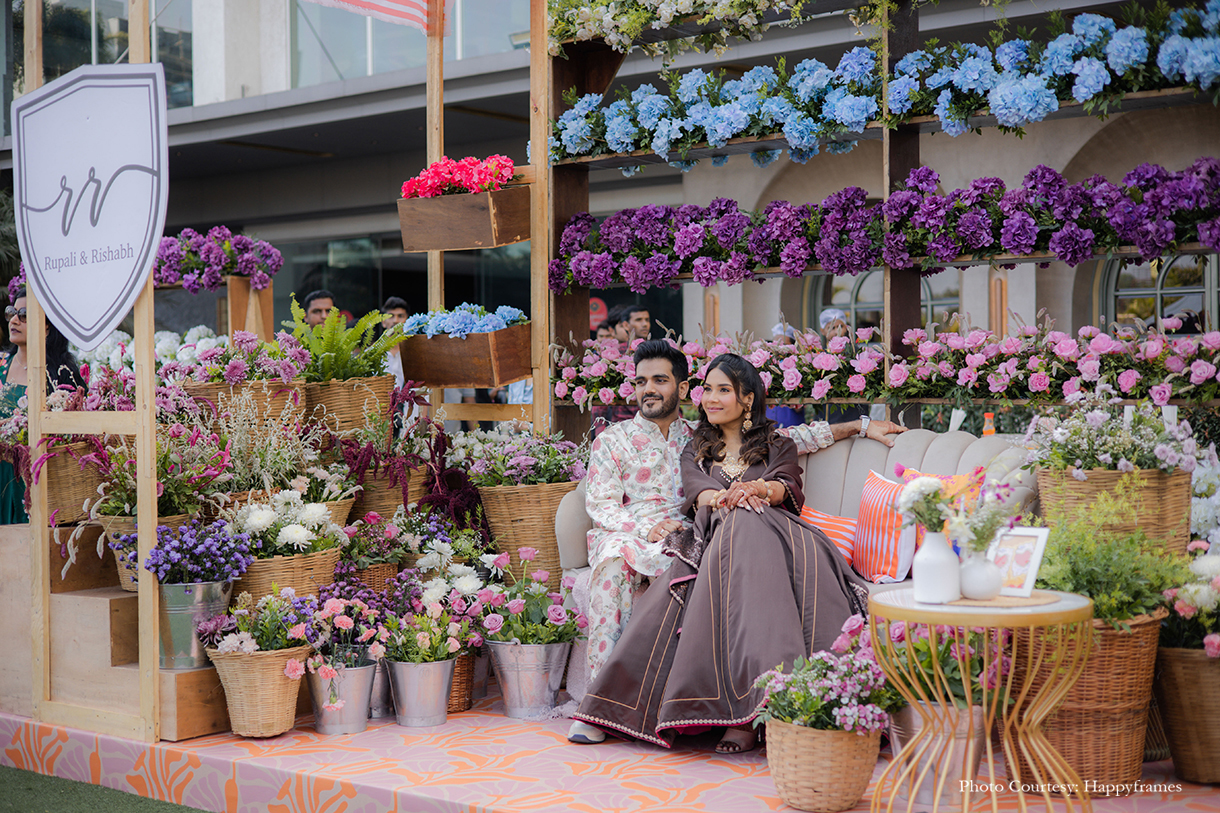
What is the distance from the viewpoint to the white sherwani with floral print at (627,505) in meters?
3.93

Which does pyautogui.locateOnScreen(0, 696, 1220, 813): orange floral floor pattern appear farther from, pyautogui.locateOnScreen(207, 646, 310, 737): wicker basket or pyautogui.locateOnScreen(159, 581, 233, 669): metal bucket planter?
pyautogui.locateOnScreen(159, 581, 233, 669): metal bucket planter

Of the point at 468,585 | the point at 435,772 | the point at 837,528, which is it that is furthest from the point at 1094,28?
the point at 435,772

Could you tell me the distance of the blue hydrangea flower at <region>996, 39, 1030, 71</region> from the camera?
4195mm

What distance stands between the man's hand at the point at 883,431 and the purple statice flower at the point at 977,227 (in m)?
0.79

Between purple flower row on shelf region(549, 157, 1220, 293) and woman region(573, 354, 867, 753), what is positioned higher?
purple flower row on shelf region(549, 157, 1220, 293)

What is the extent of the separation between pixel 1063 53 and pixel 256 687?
145 inches

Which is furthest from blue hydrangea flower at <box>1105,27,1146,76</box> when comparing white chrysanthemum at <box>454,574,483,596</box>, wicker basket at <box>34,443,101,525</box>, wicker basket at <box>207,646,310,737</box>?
wicker basket at <box>34,443,101,525</box>

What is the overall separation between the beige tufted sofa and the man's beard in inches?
16.8

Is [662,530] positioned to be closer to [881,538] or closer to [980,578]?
[881,538]

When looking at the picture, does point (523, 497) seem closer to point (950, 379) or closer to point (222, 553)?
point (222, 553)

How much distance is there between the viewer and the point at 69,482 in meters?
4.10

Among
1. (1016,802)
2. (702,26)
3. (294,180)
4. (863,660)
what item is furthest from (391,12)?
(294,180)

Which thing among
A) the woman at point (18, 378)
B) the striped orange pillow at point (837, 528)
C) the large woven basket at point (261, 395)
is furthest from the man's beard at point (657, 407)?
the woman at point (18, 378)

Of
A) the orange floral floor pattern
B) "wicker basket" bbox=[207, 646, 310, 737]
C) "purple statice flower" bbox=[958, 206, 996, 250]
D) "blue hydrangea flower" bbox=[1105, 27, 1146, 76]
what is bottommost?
the orange floral floor pattern
